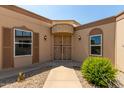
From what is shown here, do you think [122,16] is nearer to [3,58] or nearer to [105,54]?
[105,54]

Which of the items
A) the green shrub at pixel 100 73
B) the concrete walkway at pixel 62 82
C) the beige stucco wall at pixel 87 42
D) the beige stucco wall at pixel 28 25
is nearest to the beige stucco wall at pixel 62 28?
the beige stucco wall at pixel 28 25

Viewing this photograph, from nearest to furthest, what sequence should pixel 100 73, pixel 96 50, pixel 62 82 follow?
pixel 100 73 → pixel 62 82 → pixel 96 50

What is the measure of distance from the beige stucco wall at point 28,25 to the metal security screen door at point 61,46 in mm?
868

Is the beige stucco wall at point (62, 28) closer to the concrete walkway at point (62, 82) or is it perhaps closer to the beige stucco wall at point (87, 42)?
the beige stucco wall at point (87, 42)

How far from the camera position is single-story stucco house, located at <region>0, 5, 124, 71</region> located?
9352mm

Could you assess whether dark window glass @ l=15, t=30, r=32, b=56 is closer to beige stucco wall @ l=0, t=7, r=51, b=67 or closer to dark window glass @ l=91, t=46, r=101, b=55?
beige stucco wall @ l=0, t=7, r=51, b=67

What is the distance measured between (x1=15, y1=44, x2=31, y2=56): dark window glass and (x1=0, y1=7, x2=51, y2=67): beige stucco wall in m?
0.38

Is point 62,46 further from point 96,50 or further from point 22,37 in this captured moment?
point 22,37

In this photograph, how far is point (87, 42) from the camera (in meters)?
12.7

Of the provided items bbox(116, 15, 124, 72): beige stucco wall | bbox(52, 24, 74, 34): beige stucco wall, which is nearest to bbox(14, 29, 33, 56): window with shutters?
bbox(52, 24, 74, 34): beige stucco wall

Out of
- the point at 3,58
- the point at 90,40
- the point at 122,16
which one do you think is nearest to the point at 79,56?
the point at 90,40

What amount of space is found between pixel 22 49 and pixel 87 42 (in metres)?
5.32

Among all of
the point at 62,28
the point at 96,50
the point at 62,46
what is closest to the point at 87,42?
the point at 96,50

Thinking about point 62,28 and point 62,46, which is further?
point 62,46
